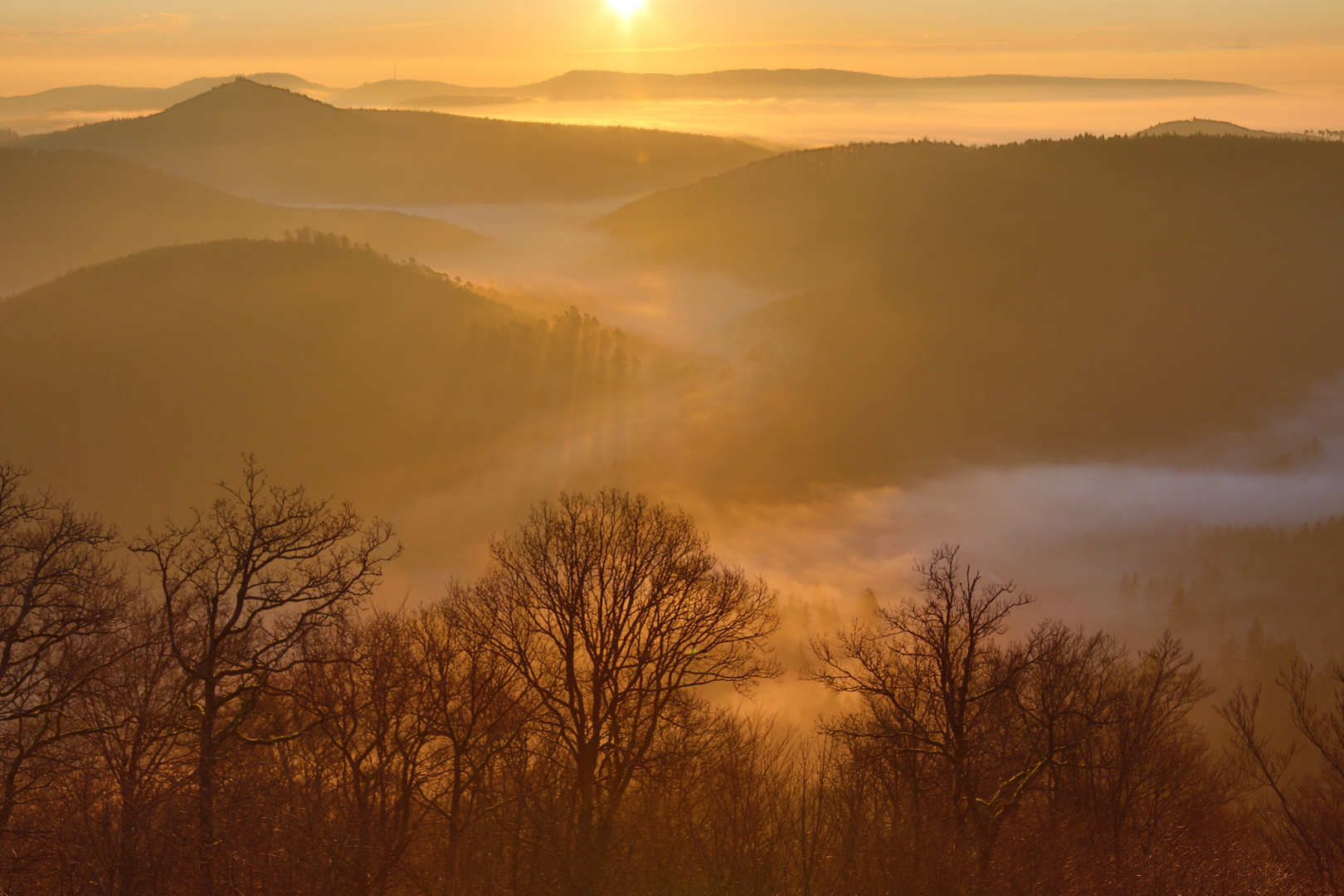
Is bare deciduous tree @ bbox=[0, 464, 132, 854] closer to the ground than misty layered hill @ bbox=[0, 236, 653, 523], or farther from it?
closer to the ground

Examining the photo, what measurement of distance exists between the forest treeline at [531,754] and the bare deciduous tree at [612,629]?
130 millimetres

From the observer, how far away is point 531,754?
24.8m

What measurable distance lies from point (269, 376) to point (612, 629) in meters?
145

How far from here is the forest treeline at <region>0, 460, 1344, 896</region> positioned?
18156 millimetres

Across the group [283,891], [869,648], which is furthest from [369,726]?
[869,648]

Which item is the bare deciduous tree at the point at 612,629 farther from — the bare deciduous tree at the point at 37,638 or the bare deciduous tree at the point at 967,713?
the bare deciduous tree at the point at 37,638

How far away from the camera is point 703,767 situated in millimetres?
27109

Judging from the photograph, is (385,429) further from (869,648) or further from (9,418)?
(869,648)

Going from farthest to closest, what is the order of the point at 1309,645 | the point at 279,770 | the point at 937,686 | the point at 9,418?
the point at 1309,645 < the point at 9,418 < the point at 937,686 < the point at 279,770

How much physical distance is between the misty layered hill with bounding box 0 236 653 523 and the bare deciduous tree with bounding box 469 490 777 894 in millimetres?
124534

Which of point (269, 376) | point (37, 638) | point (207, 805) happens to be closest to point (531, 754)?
point (207, 805)

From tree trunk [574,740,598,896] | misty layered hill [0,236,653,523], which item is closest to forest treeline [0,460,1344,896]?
tree trunk [574,740,598,896]

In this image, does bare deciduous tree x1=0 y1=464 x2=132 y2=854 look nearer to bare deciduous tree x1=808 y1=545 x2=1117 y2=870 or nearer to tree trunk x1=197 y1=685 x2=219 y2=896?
tree trunk x1=197 y1=685 x2=219 y2=896

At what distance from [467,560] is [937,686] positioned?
127016mm
